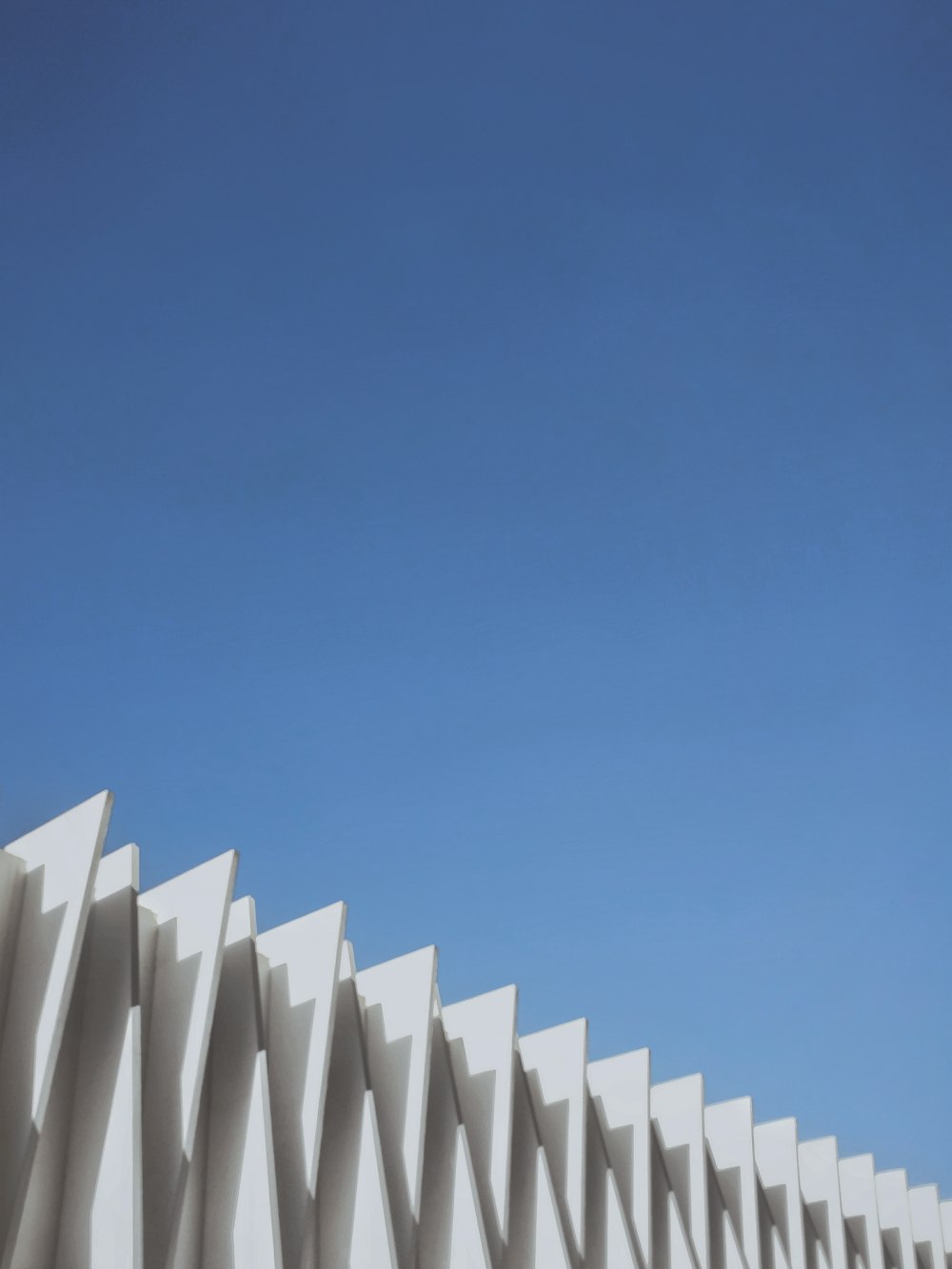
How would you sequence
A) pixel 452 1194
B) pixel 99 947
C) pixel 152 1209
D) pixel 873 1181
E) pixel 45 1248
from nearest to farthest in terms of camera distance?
1. pixel 45 1248
2. pixel 152 1209
3. pixel 99 947
4. pixel 452 1194
5. pixel 873 1181

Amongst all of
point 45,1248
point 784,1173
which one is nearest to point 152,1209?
point 45,1248

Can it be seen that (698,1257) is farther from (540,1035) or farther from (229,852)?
(229,852)

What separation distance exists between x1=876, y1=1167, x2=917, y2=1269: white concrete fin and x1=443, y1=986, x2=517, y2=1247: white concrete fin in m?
15.0

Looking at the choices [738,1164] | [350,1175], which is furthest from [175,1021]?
[738,1164]

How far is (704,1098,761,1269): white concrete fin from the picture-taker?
2395 centimetres

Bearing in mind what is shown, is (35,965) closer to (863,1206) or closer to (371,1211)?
(371,1211)

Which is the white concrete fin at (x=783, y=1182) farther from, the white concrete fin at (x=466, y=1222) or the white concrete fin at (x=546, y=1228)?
the white concrete fin at (x=466, y=1222)

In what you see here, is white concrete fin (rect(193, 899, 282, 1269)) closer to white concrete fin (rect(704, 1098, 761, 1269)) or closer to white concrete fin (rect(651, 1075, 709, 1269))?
white concrete fin (rect(651, 1075, 709, 1269))

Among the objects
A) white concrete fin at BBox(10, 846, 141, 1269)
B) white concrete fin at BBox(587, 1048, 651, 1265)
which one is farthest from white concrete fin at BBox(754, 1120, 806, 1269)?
white concrete fin at BBox(10, 846, 141, 1269)

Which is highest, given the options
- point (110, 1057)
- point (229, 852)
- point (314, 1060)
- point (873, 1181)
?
point (873, 1181)

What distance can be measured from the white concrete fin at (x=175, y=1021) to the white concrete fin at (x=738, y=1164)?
1454cm

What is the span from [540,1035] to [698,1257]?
4.76 m

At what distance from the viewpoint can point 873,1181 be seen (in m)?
29.1

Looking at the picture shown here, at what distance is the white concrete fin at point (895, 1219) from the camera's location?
29422 mm
